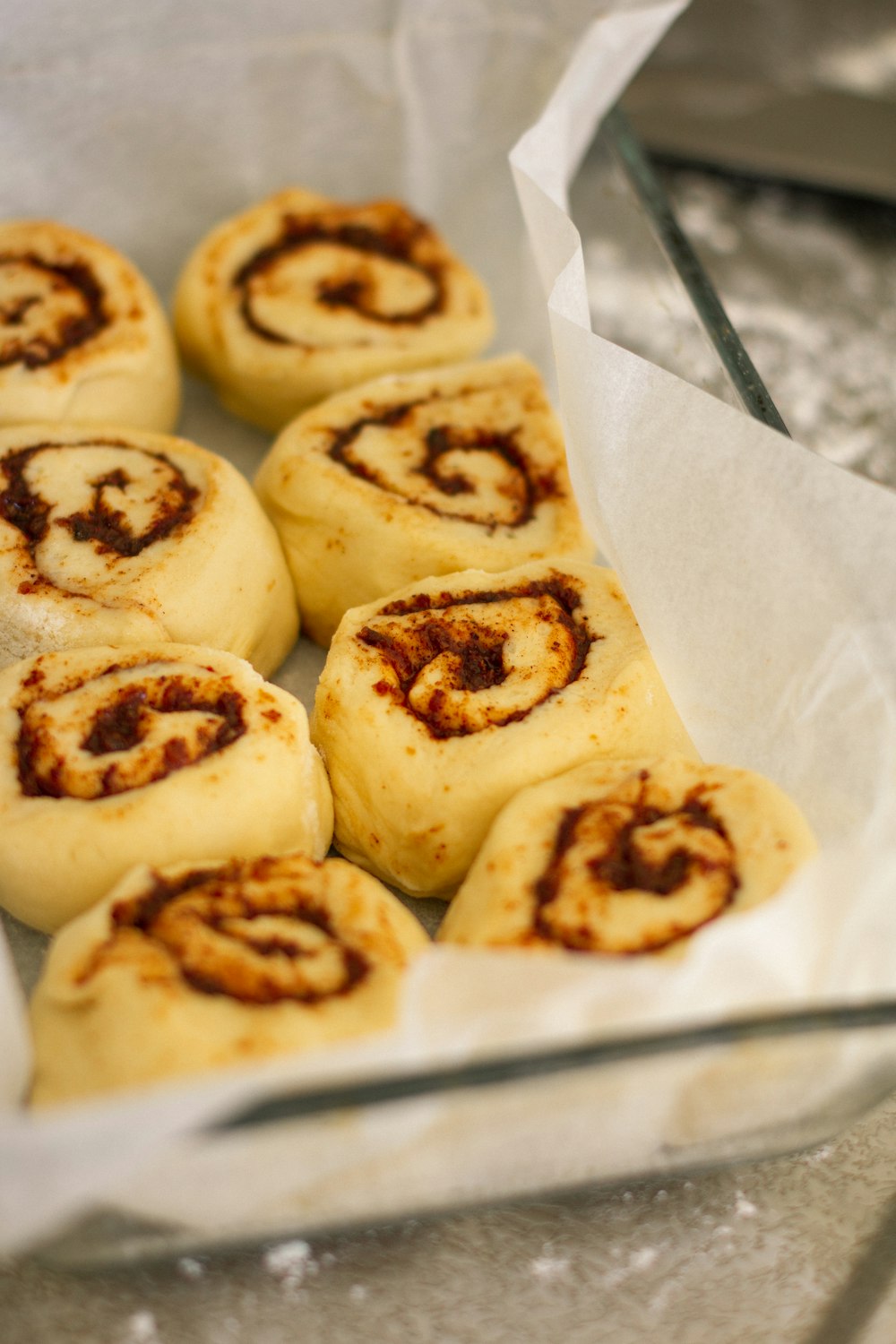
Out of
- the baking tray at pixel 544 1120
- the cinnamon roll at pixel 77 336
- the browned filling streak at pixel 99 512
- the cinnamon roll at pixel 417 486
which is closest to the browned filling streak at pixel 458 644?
the cinnamon roll at pixel 417 486

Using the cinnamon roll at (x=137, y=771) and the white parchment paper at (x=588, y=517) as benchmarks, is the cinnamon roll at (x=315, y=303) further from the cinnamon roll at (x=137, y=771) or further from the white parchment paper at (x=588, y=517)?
the cinnamon roll at (x=137, y=771)

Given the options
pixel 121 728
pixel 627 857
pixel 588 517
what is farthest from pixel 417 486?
pixel 627 857

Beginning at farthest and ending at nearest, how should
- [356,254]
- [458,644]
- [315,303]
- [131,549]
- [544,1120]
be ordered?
[356,254] < [315,303] < [131,549] < [458,644] < [544,1120]

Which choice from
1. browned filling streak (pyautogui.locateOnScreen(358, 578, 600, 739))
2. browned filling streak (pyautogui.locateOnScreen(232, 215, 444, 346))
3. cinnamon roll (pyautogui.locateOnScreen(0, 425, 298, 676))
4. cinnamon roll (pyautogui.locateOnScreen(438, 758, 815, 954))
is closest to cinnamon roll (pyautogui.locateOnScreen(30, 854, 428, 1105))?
cinnamon roll (pyautogui.locateOnScreen(438, 758, 815, 954))

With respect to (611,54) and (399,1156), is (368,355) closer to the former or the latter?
(611,54)

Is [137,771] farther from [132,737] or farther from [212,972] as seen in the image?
[212,972]

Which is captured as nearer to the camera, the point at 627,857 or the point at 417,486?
the point at 627,857
